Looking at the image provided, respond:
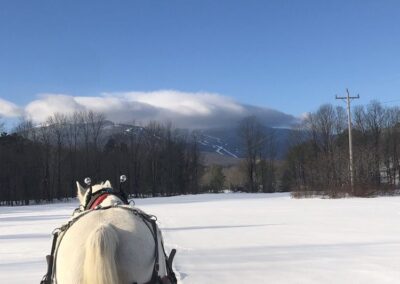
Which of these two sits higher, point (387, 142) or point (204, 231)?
point (387, 142)

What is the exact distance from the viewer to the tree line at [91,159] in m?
61.4

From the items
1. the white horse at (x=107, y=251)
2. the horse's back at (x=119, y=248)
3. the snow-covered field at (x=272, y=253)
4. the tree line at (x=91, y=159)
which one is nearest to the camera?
the white horse at (x=107, y=251)

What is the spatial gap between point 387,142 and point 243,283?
6439 cm

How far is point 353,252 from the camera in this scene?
8.97m

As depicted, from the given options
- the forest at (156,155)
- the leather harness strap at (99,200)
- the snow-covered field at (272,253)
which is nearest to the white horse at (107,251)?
the leather harness strap at (99,200)

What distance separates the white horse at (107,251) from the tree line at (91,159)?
2384 inches

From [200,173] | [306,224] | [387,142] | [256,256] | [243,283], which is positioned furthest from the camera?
[200,173]

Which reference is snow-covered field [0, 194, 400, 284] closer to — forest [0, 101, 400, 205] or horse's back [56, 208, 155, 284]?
horse's back [56, 208, 155, 284]

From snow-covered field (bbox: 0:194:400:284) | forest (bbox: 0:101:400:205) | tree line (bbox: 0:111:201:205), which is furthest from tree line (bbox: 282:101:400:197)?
snow-covered field (bbox: 0:194:400:284)

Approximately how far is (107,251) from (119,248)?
0.15m

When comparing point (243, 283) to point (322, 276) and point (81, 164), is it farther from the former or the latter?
point (81, 164)

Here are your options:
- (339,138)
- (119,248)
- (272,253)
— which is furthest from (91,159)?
(119,248)

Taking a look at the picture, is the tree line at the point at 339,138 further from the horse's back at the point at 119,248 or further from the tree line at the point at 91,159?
the horse's back at the point at 119,248

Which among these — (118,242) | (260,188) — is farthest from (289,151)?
(118,242)
